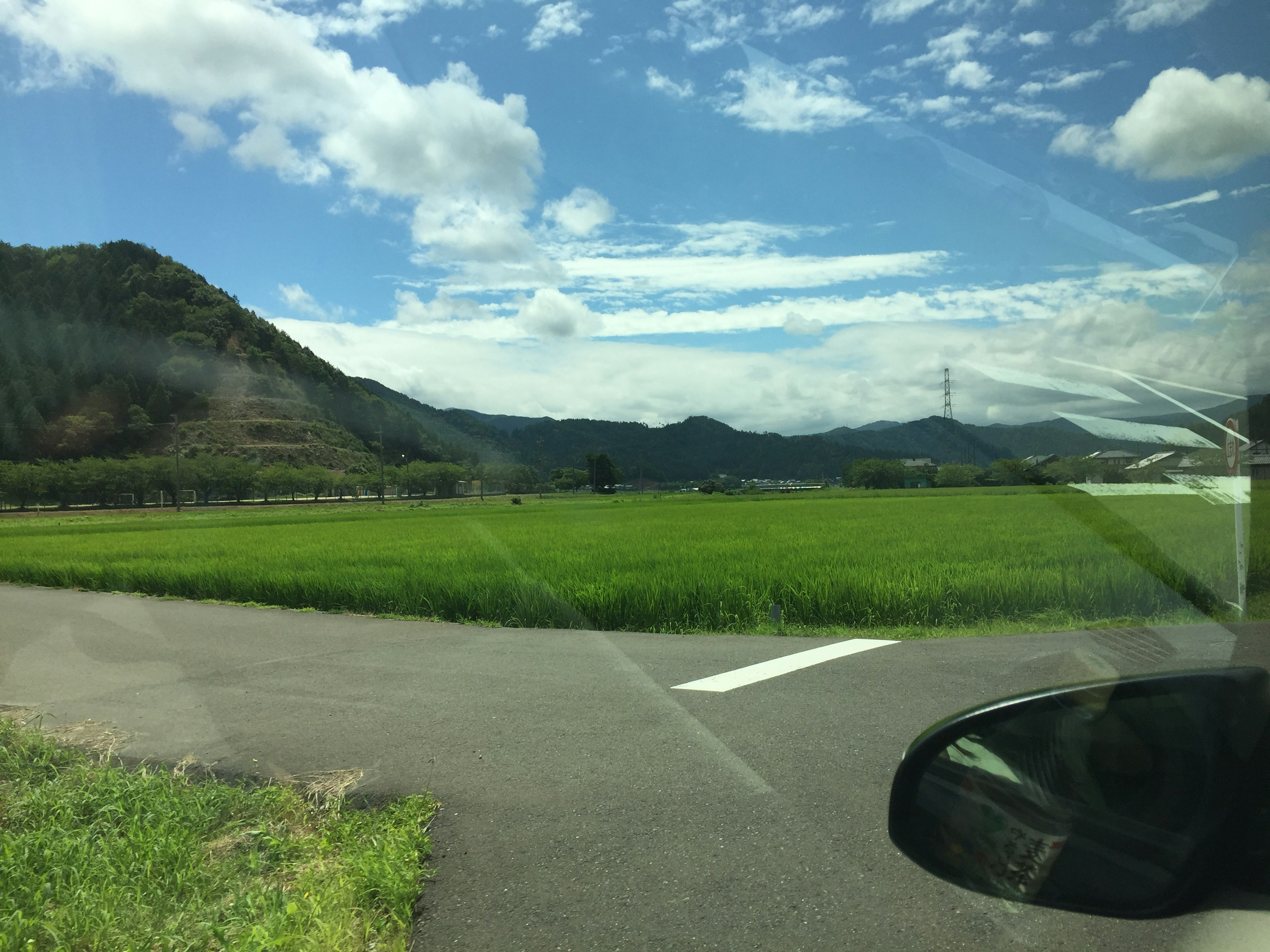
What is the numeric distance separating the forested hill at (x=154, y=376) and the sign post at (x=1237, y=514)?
248ft

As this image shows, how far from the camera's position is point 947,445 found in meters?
6.28

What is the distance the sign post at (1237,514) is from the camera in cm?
249

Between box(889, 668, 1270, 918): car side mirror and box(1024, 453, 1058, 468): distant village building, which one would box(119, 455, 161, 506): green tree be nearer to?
box(1024, 453, 1058, 468): distant village building

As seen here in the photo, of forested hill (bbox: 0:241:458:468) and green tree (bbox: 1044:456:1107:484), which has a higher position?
forested hill (bbox: 0:241:458:468)

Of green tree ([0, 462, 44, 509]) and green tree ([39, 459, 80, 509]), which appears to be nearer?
green tree ([0, 462, 44, 509])

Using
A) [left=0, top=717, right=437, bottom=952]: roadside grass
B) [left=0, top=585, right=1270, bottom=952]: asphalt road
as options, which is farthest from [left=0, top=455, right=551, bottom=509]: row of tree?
[left=0, top=717, right=437, bottom=952]: roadside grass

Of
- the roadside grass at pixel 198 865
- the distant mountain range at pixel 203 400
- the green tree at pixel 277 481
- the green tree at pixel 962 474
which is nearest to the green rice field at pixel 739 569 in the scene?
the green tree at pixel 962 474

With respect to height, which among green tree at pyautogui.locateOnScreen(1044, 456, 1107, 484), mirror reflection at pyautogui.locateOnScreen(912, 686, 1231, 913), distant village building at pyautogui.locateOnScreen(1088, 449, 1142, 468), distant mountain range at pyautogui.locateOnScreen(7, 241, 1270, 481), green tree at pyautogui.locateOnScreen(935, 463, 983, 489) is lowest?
mirror reflection at pyautogui.locateOnScreen(912, 686, 1231, 913)

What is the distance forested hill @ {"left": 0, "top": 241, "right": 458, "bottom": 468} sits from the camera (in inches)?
2904

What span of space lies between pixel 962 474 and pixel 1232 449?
18.5ft

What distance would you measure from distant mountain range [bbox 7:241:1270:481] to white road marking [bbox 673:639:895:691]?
36.6 m

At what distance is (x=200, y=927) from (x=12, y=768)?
8.39 ft

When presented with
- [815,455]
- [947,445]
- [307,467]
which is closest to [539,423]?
[307,467]

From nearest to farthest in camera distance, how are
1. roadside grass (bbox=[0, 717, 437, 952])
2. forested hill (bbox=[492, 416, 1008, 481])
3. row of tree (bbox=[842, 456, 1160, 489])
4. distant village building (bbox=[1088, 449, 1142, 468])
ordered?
1. roadside grass (bbox=[0, 717, 437, 952])
2. distant village building (bbox=[1088, 449, 1142, 468])
3. row of tree (bbox=[842, 456, 1160, 489])
4. forested hill (bbox=[492, 416, 1008, 481])
